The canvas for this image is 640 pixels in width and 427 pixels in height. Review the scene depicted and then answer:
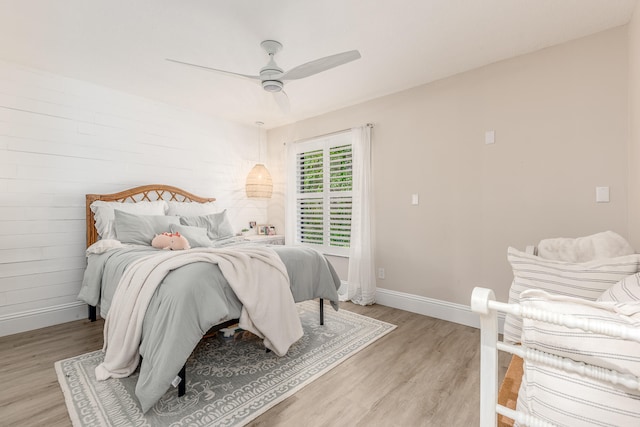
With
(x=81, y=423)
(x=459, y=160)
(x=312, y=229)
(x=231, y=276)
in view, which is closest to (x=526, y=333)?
(x=231, y=276)

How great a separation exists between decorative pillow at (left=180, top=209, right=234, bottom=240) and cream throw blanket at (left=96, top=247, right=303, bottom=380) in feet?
4.68

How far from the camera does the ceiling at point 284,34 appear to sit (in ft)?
6.95

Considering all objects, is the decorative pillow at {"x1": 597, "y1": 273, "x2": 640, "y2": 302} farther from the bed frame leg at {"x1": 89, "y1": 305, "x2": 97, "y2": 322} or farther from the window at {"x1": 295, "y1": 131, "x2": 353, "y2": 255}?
the bed frame leg at {"x1": 89, "y1": 305, "x2": 97, "y2": 322}

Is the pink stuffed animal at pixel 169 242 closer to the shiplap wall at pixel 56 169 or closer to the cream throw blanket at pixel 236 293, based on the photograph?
the cream throw blanket at pixel 236 293

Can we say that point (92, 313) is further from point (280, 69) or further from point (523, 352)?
point (523, 352)

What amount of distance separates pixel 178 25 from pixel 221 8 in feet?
1.43

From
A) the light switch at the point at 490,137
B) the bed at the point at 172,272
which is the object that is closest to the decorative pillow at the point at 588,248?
the light switch at the point at 490,137

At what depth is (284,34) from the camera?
95.9 inches

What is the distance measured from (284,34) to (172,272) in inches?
77.3

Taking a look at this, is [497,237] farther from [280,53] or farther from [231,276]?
[280,53]

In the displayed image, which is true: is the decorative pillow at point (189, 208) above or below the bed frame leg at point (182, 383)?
above

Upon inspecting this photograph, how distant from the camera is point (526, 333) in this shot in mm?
681

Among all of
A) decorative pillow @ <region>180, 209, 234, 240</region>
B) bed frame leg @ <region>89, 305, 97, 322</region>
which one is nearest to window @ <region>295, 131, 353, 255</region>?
decorative pillow @ <region>180, 209, 234, 240</region>

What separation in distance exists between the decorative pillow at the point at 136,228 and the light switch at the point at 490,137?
3.34 m
